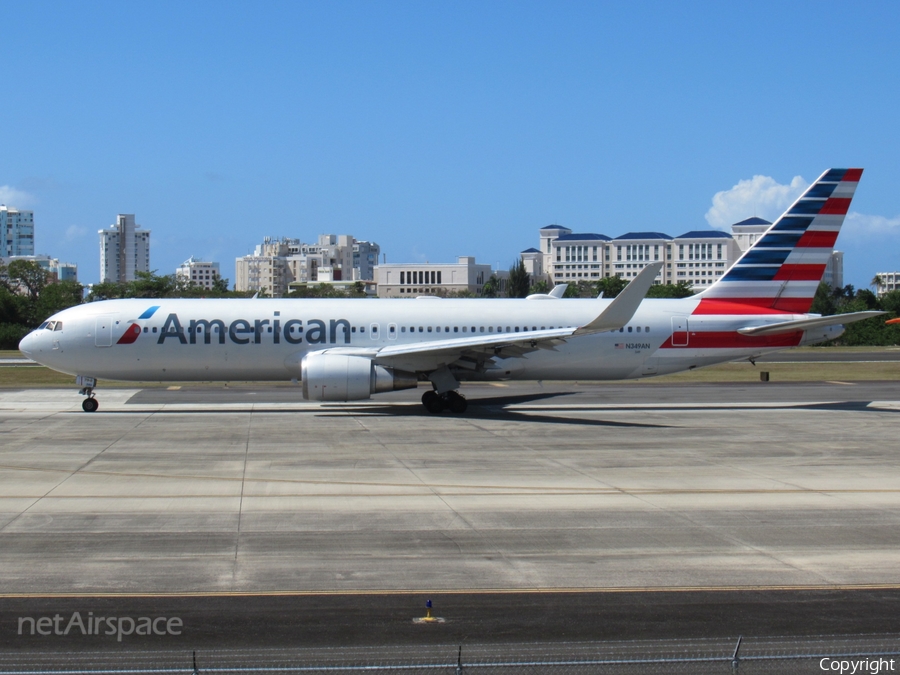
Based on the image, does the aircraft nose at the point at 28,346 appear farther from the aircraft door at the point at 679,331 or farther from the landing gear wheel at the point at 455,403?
the aircraft door at the point at 679,331

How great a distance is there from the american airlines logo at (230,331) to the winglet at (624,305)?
9.66 metres

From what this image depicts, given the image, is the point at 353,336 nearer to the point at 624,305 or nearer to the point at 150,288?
the point at 624,305

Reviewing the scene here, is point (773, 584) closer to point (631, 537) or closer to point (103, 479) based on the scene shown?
point (631, 537)

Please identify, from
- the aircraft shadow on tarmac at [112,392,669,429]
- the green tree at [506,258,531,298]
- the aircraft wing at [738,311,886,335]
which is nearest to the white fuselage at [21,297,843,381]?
the aircraft wing at [738,311,886,335]

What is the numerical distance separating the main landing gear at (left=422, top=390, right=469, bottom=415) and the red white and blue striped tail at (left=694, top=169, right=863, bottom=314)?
33.3ft

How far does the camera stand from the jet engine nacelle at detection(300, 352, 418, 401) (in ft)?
93.0

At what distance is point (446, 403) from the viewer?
99.3 ft

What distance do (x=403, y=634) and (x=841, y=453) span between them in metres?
16.0

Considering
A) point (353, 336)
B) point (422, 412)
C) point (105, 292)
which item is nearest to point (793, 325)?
point (422, 412)

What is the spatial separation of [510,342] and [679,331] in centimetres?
744

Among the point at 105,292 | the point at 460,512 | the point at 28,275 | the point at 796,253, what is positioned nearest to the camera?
the point at 460,512

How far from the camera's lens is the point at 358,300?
3234 cm

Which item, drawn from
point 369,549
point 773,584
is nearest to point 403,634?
point 369,549

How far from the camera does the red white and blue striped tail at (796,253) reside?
109 ft
